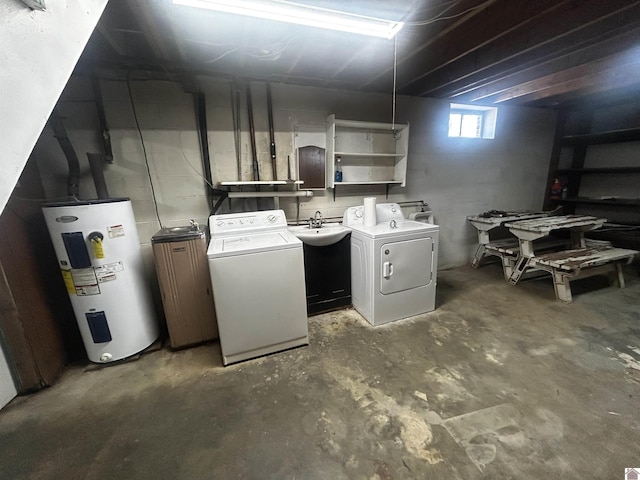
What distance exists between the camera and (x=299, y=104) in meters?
2.65

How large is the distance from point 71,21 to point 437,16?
190 cm

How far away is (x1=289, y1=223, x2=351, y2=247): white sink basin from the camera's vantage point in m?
2.31

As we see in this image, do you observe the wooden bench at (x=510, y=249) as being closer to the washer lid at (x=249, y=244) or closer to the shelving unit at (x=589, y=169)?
the shelving unit at (x=589, y=169)

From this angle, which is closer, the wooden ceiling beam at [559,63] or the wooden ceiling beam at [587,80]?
the wooden ceiling beam at [559,63]

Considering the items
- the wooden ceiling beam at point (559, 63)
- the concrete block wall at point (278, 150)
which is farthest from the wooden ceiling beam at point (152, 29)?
the wooden ceiling beam at point (559, 63)

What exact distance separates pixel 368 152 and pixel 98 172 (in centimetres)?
262

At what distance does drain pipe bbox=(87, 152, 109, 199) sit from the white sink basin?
1581mm

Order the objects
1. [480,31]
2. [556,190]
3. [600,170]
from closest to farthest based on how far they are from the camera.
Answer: [480,31], [600,170], [556,190]

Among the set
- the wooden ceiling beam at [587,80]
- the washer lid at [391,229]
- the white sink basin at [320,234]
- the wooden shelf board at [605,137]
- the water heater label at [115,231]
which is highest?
the wooden ceiling beam at [587,80]

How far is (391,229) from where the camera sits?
2.35 m

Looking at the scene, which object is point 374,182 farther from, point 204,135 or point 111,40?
point 111,40

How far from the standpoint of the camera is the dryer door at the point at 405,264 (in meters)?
2.26

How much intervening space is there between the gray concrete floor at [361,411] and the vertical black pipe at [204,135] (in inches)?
60.5

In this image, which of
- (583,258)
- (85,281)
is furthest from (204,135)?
(583,258)
